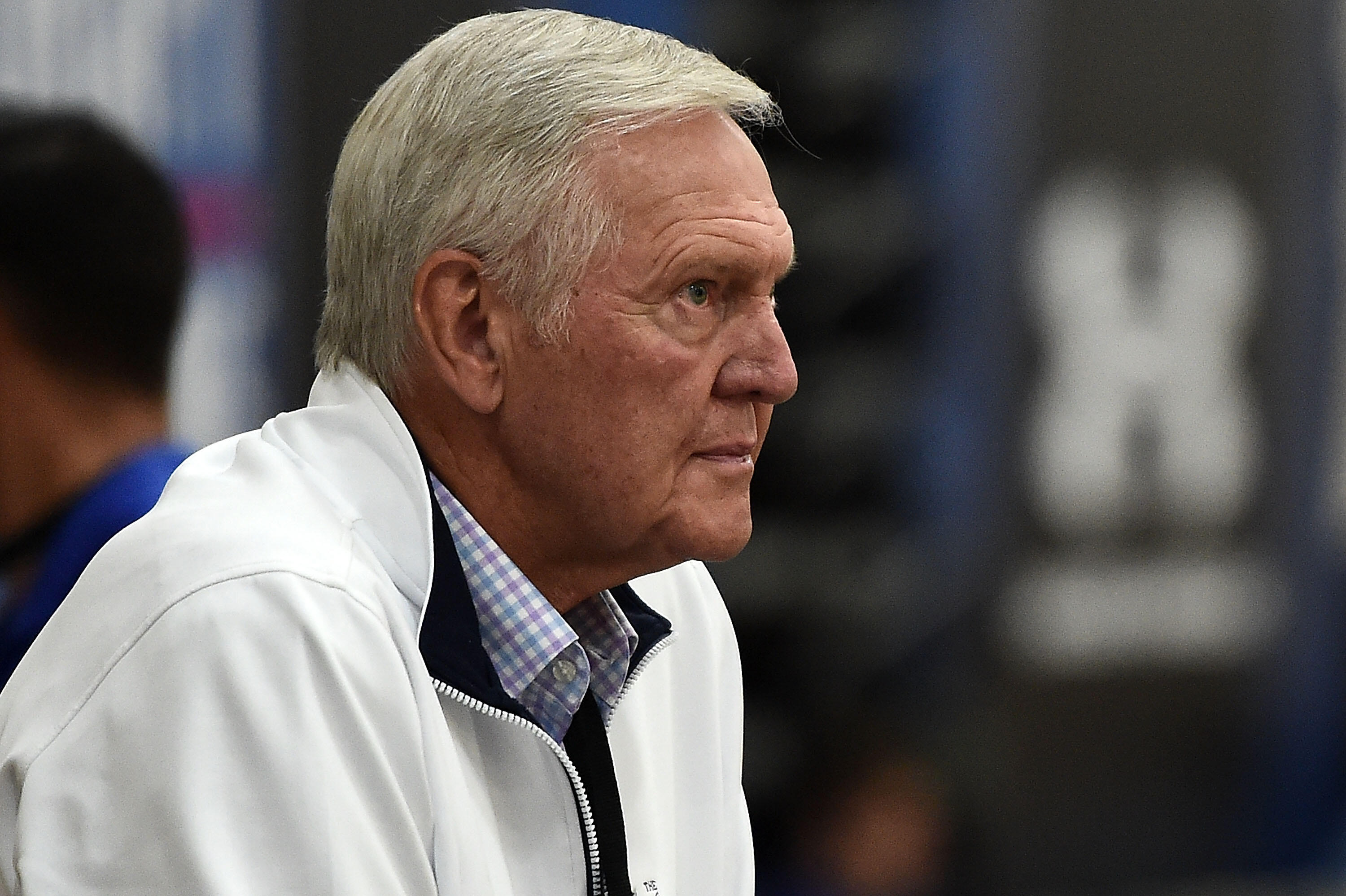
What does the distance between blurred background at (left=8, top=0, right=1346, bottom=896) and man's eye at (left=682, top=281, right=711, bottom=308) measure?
2345mm

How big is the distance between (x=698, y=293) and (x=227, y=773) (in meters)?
0.59

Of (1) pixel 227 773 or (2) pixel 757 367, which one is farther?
(2) pixel 757 367

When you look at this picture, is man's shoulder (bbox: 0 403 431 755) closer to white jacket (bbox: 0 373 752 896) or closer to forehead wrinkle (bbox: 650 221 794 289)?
white jacket (bbox: 0 373 752 896)

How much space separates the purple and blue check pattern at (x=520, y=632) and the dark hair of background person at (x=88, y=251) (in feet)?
3.06

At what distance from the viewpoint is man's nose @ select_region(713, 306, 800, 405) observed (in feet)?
5.28

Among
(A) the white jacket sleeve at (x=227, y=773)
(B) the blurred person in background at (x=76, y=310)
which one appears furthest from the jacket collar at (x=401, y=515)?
(B) the blurred person in background at (x=76, y=310)

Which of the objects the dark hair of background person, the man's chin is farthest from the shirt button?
the dark hair of background person

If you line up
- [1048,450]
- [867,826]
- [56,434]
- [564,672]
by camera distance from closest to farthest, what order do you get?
[564,672] → [56,434] → [867,826] → [1048,450]

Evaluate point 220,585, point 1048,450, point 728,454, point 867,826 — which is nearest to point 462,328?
point 728,454

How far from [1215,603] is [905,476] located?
1.15 m

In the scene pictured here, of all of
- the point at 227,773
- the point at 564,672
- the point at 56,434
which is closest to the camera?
the point at 227,773

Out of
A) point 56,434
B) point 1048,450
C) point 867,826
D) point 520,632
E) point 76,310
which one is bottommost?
point 867,826

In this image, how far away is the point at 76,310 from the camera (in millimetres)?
2359

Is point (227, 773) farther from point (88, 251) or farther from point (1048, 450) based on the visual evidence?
point (1048, 450)
